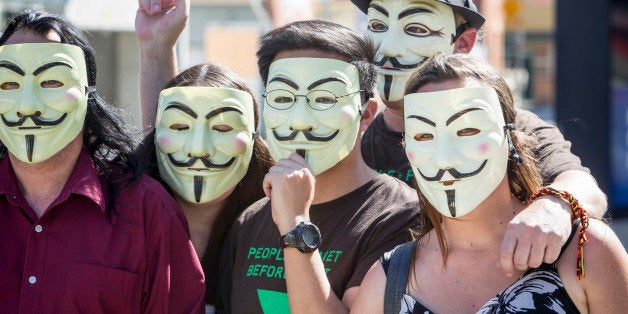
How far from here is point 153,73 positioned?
4.34 metres

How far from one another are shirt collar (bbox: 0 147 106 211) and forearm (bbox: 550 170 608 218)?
5.14 feet

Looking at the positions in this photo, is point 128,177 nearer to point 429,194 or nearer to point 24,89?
point 24,89

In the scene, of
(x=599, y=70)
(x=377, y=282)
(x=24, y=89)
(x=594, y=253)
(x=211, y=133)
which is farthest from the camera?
(x=599, y=70)

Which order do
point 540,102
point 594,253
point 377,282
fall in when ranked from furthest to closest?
point 540,102 → point 377,282 → point 594,253

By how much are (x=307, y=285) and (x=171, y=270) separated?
1.82 ft

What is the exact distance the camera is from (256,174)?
13.3 ft

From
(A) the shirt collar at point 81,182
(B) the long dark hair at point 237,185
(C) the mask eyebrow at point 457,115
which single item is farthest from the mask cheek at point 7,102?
(C) the mask eyebrow at point 457,115

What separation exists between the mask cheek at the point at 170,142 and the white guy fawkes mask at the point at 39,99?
35 cm

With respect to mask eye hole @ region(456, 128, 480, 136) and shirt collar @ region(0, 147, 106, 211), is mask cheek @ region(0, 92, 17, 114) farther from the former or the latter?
mask eye hole @ region(456, 128, 480, 136)

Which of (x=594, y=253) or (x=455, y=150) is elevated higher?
(x=455, y=150)

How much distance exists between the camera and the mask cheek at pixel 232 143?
383 centimetres

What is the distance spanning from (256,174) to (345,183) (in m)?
0.54

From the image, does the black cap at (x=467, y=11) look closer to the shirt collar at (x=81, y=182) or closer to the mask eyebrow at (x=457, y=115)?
the mask eyebrow at (x=457, y=115)

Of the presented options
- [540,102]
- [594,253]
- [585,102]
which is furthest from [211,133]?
[540,102]
